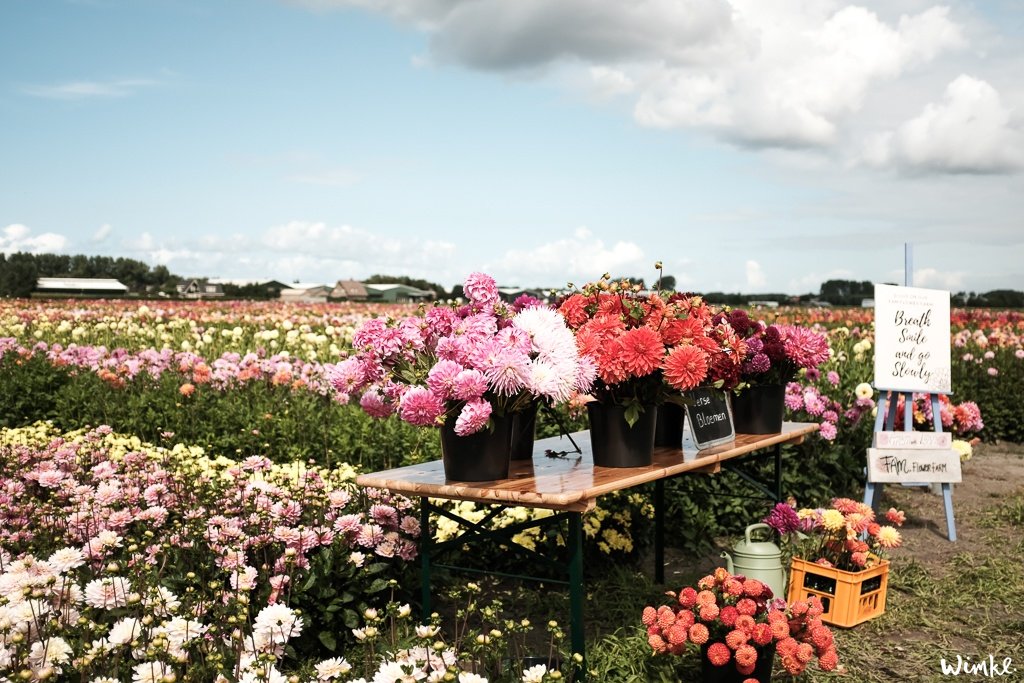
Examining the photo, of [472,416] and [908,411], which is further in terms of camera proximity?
[908,411]

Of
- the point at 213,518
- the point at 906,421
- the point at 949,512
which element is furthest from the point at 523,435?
the point at 949,512

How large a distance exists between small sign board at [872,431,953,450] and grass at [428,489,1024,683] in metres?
0.69

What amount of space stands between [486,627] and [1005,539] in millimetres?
4046

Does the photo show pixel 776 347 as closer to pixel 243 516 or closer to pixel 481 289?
pixel 481 289

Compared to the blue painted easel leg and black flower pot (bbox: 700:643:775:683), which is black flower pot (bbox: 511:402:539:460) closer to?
black flower pot (bbox: 700:643:775:683)

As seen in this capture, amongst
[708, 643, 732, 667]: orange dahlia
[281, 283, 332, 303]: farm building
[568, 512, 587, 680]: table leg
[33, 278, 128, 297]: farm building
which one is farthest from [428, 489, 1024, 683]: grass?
[33, 278, 128, 297]: farm building

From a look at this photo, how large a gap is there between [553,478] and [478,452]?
11.5 inches

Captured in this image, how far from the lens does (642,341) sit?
3234 mm

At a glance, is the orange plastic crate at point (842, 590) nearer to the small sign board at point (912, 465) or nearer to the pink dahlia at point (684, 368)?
the small sign board at point (912, 465)

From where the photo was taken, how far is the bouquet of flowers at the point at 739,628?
3162 millimetres

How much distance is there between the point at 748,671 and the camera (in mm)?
3156

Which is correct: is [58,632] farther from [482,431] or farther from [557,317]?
[557,317]

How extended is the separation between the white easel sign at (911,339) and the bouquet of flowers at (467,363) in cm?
341

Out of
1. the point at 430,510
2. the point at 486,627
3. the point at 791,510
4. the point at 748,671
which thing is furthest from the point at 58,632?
the point at 791,510
